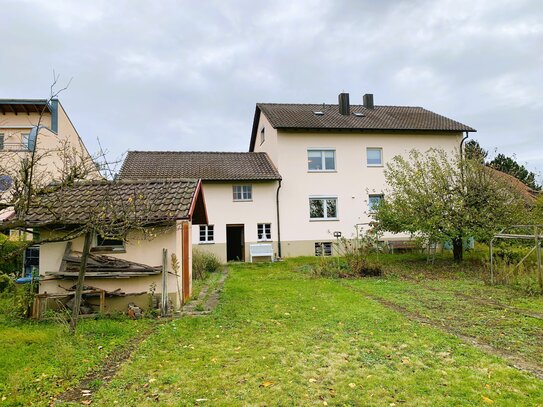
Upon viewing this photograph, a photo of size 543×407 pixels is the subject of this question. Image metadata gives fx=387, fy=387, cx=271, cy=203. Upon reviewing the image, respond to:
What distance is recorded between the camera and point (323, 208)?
24000mm

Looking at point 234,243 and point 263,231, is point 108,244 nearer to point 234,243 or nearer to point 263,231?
point 263,231

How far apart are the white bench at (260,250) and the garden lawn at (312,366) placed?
12773mm

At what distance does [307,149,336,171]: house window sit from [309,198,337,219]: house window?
77.2 inches

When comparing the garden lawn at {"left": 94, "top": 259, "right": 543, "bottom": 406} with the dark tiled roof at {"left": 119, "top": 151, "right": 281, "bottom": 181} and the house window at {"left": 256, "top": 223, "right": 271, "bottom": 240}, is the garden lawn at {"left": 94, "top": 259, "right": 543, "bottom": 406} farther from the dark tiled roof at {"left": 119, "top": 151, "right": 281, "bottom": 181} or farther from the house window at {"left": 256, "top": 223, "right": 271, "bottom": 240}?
the dark tiled roof at {"left": 119, "top": 151, "right": 281, "bottom": 181}

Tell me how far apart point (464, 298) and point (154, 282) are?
8.42 metres

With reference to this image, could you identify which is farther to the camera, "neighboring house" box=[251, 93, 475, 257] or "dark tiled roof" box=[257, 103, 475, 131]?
"dark tiled roof" box=[257, 103, 475, 131]

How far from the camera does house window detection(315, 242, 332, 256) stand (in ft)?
76.8

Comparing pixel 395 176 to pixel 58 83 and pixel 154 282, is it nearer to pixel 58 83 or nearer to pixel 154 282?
pixel 154 282

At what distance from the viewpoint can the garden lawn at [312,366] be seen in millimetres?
4555

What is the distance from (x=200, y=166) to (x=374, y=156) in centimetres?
1114

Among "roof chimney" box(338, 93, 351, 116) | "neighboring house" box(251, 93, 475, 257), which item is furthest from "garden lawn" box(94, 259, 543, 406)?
"roof chimney" box(338, 93, 351, 116)

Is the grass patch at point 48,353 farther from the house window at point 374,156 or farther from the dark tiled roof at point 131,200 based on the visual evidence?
the house window at point 374,156

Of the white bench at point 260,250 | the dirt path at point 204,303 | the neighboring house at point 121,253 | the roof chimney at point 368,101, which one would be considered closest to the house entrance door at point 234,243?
the white bench at point 260,250

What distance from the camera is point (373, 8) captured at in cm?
1095
